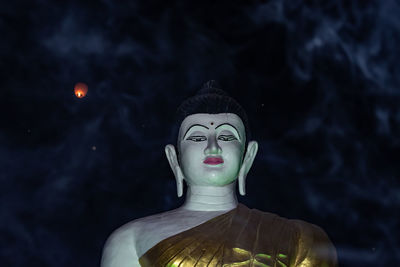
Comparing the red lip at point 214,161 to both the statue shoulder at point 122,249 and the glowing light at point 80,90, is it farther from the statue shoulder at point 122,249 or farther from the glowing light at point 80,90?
the glowing light at point 80,90

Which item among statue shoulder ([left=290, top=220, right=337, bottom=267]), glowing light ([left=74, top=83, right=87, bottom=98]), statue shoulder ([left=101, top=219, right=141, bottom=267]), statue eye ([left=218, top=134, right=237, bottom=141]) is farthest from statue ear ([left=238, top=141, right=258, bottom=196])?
glowing light ([left=74, top=83, right=87, bottom=98])

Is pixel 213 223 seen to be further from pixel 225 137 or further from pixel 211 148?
pixel 225 137

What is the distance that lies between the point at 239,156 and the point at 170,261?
1187mm

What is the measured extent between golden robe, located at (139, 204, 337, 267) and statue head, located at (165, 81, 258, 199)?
45 centimetres

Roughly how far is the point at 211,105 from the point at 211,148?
1.63ft

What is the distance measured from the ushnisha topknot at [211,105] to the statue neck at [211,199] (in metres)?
0.64

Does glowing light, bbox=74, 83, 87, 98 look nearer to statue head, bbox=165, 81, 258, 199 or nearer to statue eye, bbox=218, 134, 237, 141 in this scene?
statue head, bbox=165, 81, 258, 199

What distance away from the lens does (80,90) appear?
642cm

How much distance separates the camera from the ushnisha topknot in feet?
16.3

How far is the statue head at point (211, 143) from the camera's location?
15.4 ft

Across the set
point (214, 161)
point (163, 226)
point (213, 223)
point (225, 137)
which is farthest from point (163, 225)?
point (225, 137)

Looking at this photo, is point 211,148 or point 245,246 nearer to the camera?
point 245,246

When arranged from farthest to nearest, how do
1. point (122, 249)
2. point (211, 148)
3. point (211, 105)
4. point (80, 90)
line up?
point (80, 90) → point (211, 105) → point (211, 148) → point (122, 249)

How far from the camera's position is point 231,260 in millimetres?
4070
